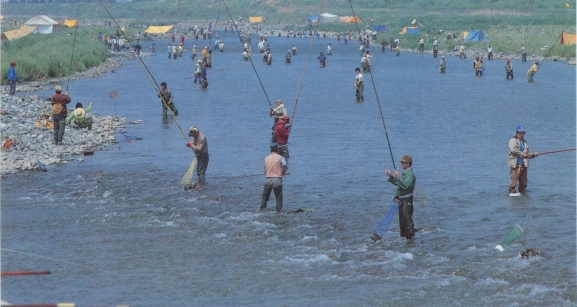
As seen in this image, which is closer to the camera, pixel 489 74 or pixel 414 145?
pixel 414 145

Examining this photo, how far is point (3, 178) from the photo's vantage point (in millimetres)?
22281

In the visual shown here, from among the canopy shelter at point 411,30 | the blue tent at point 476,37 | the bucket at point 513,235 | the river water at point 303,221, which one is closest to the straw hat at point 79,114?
the river water at point 303,221

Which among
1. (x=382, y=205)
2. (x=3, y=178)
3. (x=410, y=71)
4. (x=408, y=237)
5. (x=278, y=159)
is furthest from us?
(x=410, y=71)

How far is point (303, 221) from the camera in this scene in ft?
59.6

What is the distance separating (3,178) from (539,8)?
368 feet

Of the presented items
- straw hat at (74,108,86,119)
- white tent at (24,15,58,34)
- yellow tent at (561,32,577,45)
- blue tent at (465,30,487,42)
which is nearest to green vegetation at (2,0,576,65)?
yellow tent at (561,32,577,45)

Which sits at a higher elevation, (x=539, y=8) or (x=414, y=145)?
(x=539, y=8)

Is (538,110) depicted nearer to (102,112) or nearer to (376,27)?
(102,112)

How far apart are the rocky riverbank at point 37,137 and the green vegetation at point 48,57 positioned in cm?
1180

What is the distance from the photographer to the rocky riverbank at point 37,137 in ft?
79.2

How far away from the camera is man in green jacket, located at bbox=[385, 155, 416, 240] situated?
15445 millimetres

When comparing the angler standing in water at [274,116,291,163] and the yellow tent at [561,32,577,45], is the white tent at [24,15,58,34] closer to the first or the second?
the yellow tent at [561,32,577,45]

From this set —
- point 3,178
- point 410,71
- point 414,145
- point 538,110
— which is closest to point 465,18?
point 410,71

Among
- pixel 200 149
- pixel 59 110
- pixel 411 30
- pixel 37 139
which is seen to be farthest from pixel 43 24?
pixel 200 149
